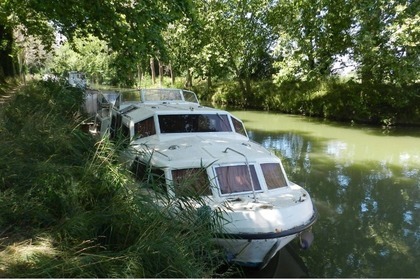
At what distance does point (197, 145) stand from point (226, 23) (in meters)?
25.8

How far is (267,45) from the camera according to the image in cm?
3225

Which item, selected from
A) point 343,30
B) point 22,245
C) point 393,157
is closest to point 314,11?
point 343,30

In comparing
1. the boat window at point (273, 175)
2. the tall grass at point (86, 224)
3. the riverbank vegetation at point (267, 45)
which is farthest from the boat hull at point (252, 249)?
the riverbank vegetation at point (267, 45)

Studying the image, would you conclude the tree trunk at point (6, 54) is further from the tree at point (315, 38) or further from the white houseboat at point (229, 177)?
the tree at point (315, 38)

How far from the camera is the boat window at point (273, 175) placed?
256 inches

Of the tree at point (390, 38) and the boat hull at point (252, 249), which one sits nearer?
the boat hull at point (252, 249)

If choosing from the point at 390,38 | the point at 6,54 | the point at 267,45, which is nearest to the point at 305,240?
the point at 390,38

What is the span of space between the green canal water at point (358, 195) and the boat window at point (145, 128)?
3.69 m

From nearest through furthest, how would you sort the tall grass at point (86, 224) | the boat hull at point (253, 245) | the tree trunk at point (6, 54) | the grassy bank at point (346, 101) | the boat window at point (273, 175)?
the tall grass at point (86, 224) < the boat hull at point (253, 245) < the boat window at point (273, 175) < the tree trunk at point (6, 54) < the grassy bank at point (346, 101)

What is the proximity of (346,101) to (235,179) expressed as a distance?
18.5 m

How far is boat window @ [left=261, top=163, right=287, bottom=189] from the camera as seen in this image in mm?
6504

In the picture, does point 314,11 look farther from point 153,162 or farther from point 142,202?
point 142,202

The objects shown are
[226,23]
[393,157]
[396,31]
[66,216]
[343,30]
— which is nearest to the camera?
[66,216]

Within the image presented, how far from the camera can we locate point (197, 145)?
7.00 metres
